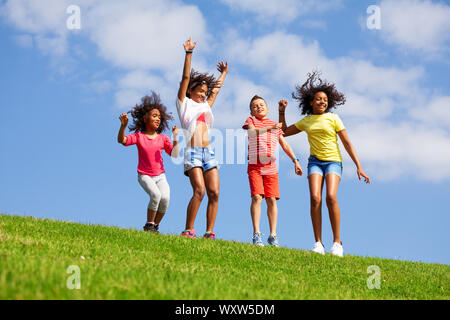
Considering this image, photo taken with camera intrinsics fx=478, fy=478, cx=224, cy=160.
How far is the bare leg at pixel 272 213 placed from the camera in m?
10.2

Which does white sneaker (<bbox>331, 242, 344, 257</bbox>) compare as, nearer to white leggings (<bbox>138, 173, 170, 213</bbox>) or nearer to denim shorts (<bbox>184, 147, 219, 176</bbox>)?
denim shorts (<bbox>184, 147, 219, 176</bbox>)

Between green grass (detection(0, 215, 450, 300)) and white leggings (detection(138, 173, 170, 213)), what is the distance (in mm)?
936

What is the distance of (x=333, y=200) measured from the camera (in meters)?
9.79

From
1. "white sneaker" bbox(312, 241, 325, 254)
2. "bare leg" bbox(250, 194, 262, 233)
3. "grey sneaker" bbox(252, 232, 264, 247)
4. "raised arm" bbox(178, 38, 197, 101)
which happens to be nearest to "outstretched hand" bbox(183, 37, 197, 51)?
"raised arm" bbox(178, 38, 197, 101)

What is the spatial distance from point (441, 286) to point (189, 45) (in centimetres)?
677

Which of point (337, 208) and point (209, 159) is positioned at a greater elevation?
point (209, 159)

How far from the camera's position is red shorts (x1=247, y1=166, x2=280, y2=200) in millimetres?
10234

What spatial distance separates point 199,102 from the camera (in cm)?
1030

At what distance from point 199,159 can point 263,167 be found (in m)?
1.48

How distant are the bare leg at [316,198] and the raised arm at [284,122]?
1.31 m

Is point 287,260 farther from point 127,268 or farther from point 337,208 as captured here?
point 127,268
